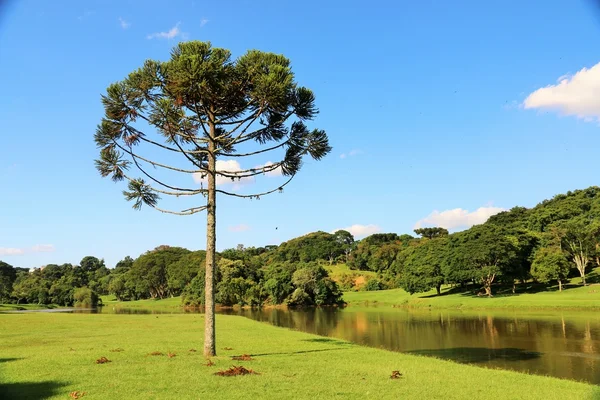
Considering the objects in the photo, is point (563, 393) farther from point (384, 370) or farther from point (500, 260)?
point (500, 260)

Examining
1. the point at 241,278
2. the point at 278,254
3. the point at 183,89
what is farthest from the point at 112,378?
the point at 278,254

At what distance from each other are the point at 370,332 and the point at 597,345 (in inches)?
590

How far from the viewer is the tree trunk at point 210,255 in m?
15.6

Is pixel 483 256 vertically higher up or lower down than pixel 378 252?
lower down

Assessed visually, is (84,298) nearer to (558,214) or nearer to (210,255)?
(210,255)

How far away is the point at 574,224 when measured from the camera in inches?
2707

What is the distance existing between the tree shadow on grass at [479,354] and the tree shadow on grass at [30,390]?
1707cm

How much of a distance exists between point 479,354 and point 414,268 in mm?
53712

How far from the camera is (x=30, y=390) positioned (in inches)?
385

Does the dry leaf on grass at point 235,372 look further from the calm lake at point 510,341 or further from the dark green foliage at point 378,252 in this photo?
the dark green foliage at point 378,252

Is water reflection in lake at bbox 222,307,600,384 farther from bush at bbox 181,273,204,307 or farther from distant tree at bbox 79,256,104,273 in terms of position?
distant tree at bbox 79,256,104,273

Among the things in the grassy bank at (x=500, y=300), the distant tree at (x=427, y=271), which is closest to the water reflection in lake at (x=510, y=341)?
the grassy bank at (x=500, y=300)

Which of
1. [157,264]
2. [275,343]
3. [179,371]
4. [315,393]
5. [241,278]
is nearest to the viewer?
[315,393]

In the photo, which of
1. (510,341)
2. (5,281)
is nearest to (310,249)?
(5,281)
